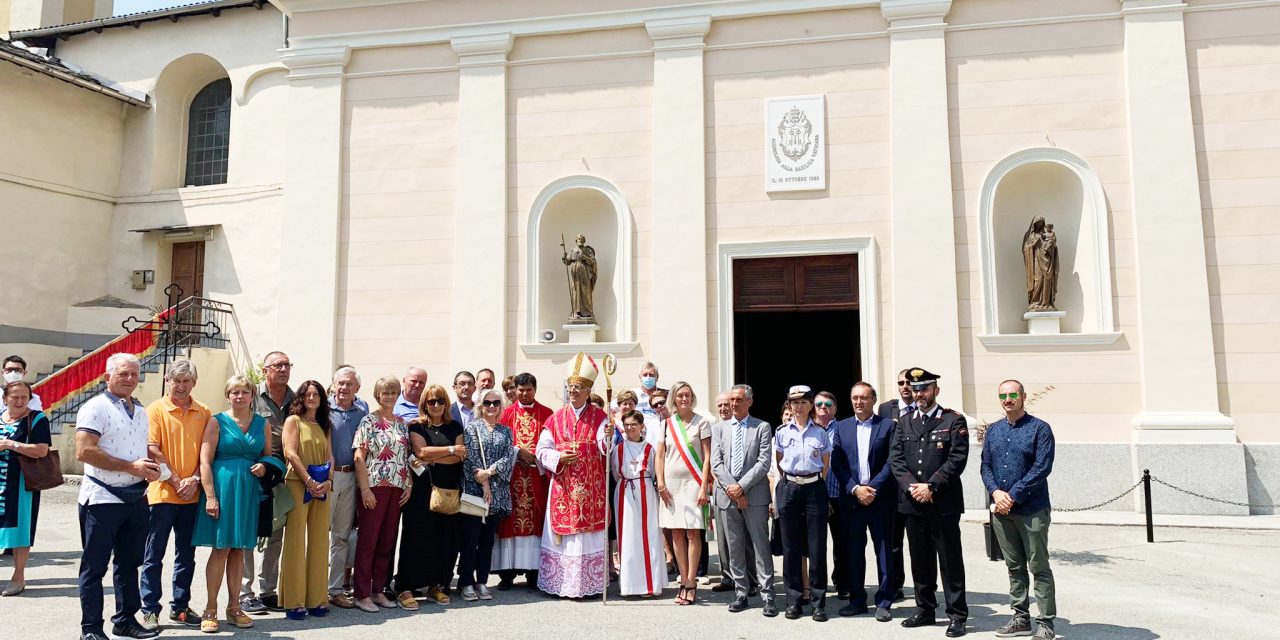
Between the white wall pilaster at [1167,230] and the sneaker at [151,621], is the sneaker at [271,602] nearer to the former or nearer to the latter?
the sneaker at [151,621]

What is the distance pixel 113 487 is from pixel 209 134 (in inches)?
670

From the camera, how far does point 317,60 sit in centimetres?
1388

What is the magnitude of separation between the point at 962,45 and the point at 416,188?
28.0 feet

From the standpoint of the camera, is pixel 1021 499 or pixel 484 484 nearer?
pixel 1021 499

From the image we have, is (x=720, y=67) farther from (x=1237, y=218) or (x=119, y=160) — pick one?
(x=119, y=160)

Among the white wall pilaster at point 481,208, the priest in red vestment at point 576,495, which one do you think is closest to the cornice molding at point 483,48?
the white wall pilaster at point 481,208

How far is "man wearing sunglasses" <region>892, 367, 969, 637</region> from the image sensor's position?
5898 mm

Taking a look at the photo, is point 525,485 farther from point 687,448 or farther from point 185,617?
point 185,617

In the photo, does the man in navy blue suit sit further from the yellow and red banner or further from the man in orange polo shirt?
the yellow and red banner

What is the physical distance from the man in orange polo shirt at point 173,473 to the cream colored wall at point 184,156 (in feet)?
42.1

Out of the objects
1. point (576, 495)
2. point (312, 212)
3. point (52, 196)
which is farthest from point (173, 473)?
point (52, 196)

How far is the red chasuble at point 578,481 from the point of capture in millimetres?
6871

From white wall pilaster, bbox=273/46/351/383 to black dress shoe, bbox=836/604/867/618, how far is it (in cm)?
956

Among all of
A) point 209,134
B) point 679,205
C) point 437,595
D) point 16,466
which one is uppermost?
point 209,134
